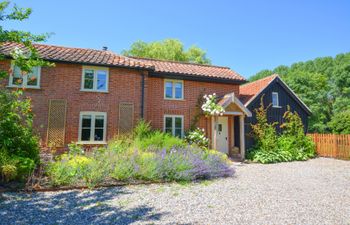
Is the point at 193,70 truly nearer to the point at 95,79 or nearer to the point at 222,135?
the point at 222,135

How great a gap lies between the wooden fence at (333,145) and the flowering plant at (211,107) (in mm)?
9172

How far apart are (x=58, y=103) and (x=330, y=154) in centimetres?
1916

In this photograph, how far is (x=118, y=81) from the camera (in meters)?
13.4

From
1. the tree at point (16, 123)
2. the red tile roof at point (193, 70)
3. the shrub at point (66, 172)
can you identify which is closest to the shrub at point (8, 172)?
the tree at point (16, 123)

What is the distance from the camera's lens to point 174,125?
14852 millimetres

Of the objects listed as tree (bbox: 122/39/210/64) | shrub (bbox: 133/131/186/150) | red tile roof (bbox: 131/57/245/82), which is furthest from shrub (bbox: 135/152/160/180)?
tree (bbox: 122/39/210/64)

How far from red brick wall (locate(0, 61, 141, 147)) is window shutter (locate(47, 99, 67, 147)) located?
7.8 inches

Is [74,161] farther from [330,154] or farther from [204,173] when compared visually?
[330,154]

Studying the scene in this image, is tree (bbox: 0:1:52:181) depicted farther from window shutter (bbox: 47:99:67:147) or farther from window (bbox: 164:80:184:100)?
window (bbox: 164:80:184:100)

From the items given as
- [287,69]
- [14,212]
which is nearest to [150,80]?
[14,212]

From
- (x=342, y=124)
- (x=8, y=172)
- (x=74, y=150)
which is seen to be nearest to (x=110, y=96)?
(x=74, y=150)

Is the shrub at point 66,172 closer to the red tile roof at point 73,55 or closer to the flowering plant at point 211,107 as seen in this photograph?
the red tile roof at point 73,55

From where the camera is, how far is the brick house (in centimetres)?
1211

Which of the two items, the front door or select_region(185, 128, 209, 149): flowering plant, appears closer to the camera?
select_region(185, 128, 209, 149): flowering plant
